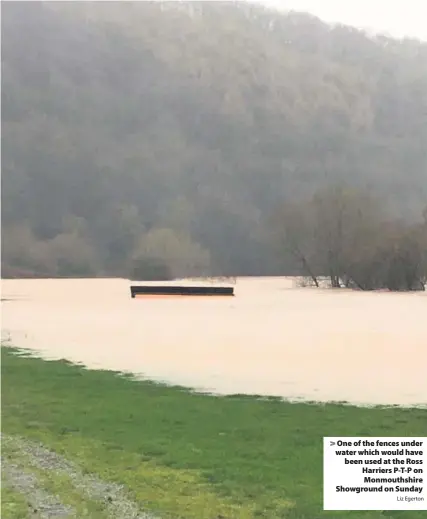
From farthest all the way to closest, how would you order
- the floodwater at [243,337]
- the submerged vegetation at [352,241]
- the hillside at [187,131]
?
the submerged vegetation at [352,241], the hillside at [187,131], the floodwater at [243,337]

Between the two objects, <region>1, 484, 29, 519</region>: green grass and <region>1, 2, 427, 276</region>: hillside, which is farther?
<region>1, 2, 427, 276</region>: hillside

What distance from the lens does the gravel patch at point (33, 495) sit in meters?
4.06

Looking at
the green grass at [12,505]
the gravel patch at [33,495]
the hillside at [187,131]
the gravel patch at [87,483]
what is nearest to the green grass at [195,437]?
the gravel patch at [87,483]

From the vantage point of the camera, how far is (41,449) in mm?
4852

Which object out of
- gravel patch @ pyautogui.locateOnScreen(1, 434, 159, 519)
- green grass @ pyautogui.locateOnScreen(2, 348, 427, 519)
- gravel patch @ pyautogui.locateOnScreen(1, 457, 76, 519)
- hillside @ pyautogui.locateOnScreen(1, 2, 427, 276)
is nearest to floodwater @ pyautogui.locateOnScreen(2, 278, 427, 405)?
green grass @ pyautogui.locateOnScreen(2, 348, 427, 519)

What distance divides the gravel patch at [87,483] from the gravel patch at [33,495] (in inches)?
2.7

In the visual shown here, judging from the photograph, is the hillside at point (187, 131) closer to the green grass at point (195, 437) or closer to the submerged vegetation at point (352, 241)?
the submerged vegetation at point (352, 241)

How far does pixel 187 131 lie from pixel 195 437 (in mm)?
7005

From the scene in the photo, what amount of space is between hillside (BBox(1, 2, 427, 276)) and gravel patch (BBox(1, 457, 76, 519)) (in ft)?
18.8

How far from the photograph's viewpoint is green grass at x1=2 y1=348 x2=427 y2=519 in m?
4.11

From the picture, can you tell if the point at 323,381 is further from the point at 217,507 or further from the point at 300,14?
the point at 300,14

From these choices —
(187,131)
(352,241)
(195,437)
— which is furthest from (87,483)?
(352,241)

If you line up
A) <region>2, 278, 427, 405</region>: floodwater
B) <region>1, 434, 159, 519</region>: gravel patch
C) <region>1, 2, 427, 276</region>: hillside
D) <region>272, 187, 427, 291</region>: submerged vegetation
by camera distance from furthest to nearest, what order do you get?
<region>272, 187, 427, 291</region>: submerged vegetation → <region>1, 2, 427, 276</region>: hillside → <region>2, 278, 427, 405</region>: floodwater → <region>1, 434, 159, 519</region>: gravel patch

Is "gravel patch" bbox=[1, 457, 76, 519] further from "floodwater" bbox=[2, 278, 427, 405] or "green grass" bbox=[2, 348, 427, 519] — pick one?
"floodwater" bbox=[2, 278, 427, 405]
